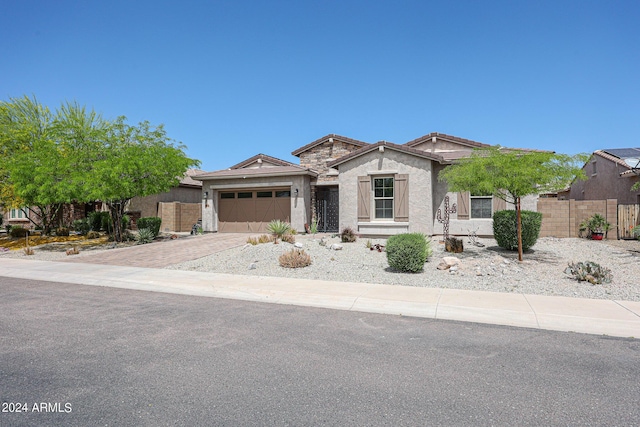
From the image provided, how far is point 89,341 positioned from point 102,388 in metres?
1.84

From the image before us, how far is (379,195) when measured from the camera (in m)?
17.9

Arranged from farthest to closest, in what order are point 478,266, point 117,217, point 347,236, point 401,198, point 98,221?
point 98,221
point 117,217
point 401,198
point 347,236
point 478,266

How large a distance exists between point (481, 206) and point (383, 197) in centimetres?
453

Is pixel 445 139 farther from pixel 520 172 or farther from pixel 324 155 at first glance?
pixel 520 172

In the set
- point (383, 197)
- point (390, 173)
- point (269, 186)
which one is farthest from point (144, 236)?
point (390, 173)

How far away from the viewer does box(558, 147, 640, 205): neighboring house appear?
2080 centimetres

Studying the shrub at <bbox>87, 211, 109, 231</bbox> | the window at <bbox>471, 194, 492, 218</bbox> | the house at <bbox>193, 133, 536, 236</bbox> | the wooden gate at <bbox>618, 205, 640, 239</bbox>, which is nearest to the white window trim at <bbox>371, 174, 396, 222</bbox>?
the house at <bbox>193, 133, 536, 236</bbox>

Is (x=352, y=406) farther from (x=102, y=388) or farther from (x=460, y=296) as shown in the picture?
(x=460, y=296)

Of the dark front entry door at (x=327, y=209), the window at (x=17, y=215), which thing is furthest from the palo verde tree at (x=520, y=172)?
the window at (x=17, y=215)

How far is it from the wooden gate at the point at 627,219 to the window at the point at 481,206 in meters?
5.70

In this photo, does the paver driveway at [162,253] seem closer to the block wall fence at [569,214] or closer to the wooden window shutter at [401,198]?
the wooden window shutter at [401,198]

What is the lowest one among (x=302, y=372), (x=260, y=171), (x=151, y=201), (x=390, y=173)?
(x=302, y=372)

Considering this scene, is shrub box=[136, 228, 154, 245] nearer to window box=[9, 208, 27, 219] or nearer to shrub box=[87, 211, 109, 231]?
shrub box=[87, 211, 109, 231]

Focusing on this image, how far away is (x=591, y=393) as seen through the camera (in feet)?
12.6
